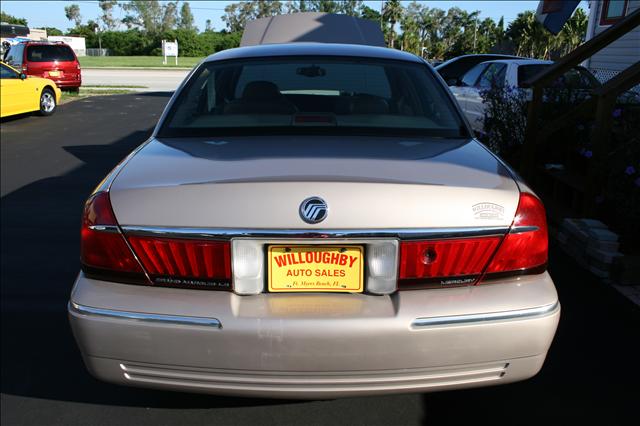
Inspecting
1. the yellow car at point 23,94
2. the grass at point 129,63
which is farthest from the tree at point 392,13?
the yellow car at point 23,94

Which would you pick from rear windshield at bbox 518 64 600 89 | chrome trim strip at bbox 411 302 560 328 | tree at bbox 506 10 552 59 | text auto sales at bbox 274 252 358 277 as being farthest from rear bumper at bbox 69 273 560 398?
tree at bbox 506 10 552 59

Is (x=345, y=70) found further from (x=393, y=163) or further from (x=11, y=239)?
(x=11, y=239)

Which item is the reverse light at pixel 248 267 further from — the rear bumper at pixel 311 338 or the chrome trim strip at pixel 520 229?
the chrome trim strip at pixel 520 229

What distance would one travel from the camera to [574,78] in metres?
6.77

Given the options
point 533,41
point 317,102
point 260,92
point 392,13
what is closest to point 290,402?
point 260,92

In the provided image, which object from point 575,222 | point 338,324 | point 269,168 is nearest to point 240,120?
point 269,168

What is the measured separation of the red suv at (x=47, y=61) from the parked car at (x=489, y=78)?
14.4m

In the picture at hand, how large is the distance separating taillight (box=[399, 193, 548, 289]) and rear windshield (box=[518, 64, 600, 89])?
4.54 metres

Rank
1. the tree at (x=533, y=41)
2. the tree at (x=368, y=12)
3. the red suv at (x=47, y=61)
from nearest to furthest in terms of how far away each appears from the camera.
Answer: the red suv at (x=47, y=61) < the tree at (x=533, y=41) < the tree at (x=368, y=12)

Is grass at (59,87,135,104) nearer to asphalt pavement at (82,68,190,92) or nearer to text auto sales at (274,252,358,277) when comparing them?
asphalt pavement at (82,68,190,92)

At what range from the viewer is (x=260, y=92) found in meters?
3.19

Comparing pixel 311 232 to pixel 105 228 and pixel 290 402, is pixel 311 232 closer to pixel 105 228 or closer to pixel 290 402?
pixel 105 228

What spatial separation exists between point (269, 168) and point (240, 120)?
822mm

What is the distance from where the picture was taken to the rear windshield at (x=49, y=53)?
62.6 feet
